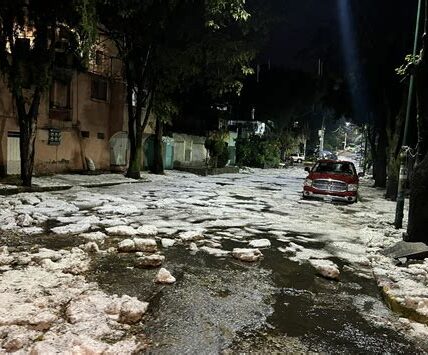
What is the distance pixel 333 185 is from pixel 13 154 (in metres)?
14.7

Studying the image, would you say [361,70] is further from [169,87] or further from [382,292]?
[382,292]

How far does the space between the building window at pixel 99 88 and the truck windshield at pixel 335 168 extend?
14222 millimetres

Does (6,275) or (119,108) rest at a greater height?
(119,108)

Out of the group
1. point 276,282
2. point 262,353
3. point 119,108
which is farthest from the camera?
point 119,108

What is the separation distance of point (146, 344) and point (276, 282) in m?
2.37

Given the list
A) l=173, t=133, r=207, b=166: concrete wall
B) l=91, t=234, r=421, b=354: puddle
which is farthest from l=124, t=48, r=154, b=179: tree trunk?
l=91, t=234, r=421, b=354: puddle

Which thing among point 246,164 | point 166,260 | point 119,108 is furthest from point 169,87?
point 246,164

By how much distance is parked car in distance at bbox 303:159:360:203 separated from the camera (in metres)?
14.1

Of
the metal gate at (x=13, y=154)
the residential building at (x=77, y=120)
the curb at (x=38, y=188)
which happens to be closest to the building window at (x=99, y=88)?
the residential building at (x=77, y=120)

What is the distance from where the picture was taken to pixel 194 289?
471 centimetres

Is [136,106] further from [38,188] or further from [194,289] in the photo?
[194,289]

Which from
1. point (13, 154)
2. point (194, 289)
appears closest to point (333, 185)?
point (194, 289)

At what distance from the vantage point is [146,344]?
3291 millimetres

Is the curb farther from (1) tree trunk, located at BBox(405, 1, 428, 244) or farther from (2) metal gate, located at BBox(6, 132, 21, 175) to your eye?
(1) tree trunk, located at BBox(405, 1, 428, 244)
